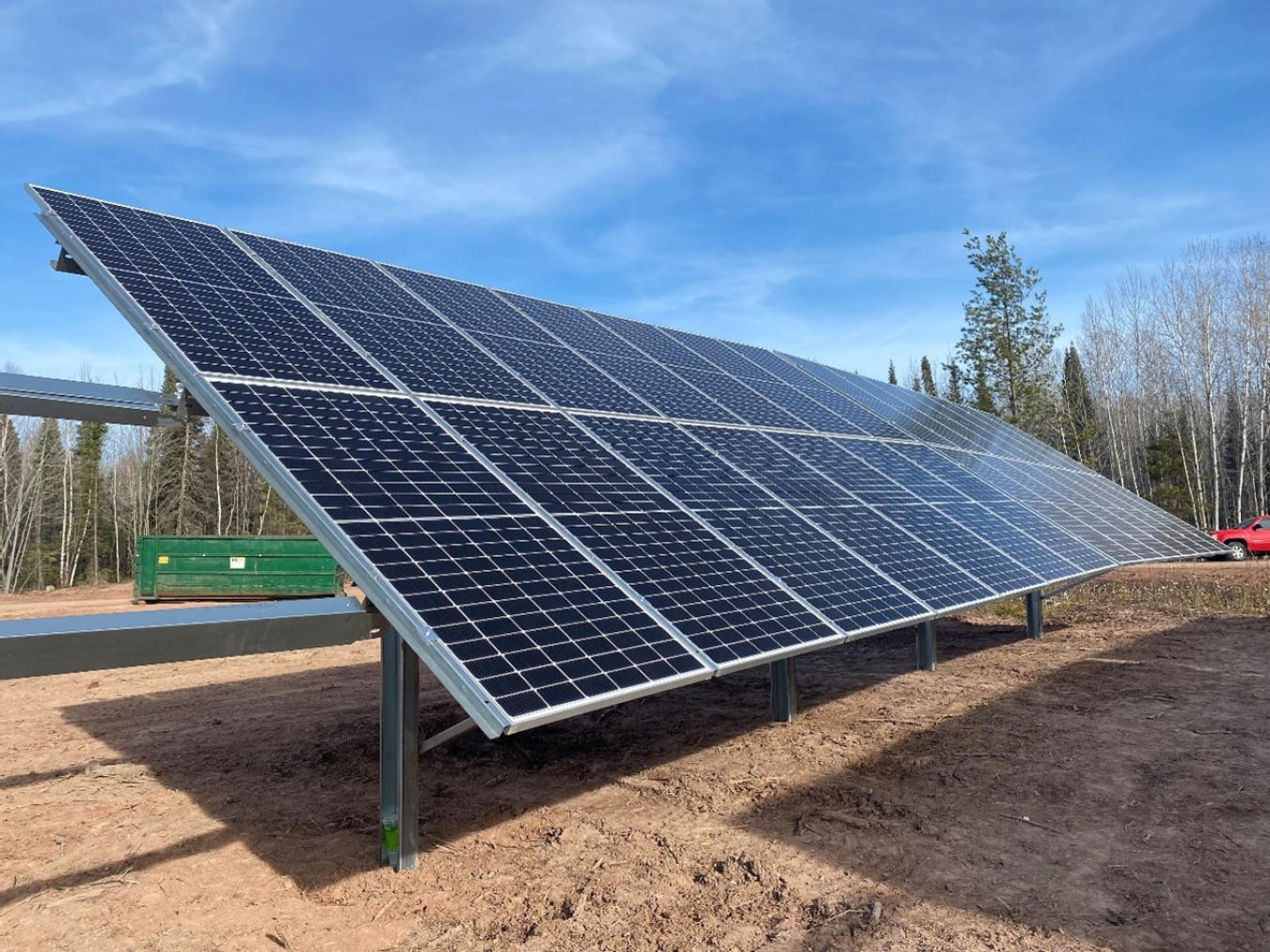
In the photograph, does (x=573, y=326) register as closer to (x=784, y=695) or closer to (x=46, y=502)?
(x=784, y=695)

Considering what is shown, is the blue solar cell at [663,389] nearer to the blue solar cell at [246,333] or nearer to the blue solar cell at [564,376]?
the blue solar cell at [564,376]

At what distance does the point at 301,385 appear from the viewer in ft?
24.0

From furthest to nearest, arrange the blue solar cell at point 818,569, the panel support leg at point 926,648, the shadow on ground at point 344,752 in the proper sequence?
the panel support leg at point 926,648
the blue solar cell at point 818,569
the shadow on ground at point 344,752

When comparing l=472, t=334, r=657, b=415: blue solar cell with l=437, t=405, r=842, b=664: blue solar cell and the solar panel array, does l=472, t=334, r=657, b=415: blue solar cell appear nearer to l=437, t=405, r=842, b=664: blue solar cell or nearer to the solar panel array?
the solar panel array

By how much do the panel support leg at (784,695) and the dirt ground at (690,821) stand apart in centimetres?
29

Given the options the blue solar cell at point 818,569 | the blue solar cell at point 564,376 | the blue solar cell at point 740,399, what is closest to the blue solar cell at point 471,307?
the blue solar cell at point 564,376

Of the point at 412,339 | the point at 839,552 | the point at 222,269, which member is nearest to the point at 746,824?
the point at 839,552

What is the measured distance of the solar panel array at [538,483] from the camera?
5.63 m

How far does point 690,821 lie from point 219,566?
25.7m

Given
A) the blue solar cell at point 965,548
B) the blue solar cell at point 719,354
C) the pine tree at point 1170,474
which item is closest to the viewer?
the blue solar cell at point 965,548

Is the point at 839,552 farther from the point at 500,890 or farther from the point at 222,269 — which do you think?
the point at 222,269

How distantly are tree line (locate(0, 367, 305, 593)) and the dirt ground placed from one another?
51.7 m

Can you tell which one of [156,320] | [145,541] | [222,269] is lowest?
[145,541]

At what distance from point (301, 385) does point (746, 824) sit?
18.0 ft
